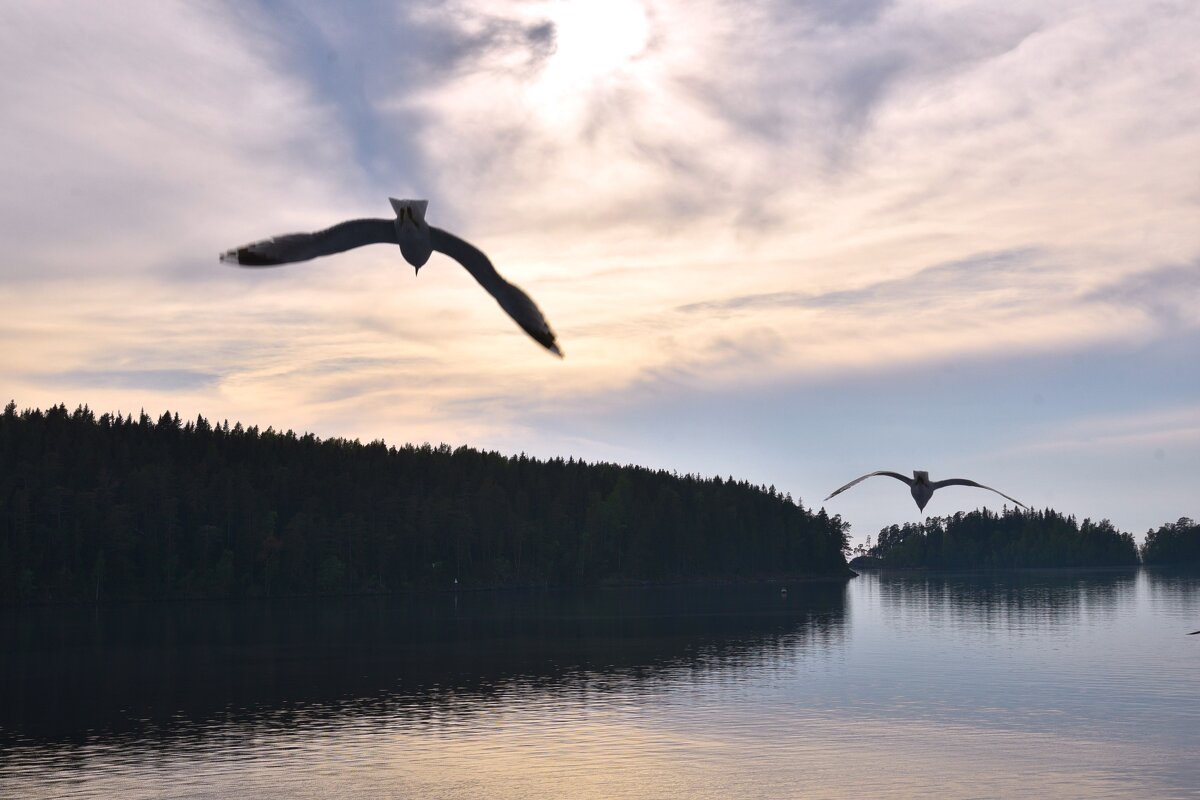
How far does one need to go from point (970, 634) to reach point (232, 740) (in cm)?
12738

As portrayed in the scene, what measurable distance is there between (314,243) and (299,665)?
134982mm

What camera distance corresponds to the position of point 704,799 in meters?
79.9

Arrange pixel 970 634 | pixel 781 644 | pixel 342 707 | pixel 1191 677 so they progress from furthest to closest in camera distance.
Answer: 1. pixel 970 634
2. pixel 781 644
3. pixel 1191 677
4. pixel 342 707

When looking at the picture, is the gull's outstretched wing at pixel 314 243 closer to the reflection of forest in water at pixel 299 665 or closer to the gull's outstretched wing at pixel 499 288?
the gull's outstretched wing at pixel 499 288

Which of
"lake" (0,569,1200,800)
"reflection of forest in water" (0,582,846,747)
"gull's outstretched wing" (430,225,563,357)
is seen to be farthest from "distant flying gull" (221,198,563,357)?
"reflection of forest in water" (0,582,846,747)

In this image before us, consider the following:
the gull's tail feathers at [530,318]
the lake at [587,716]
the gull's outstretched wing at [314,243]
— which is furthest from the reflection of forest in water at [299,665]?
the gull's tail feathers at [530,318]

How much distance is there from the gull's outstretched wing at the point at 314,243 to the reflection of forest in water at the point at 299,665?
9343 cm

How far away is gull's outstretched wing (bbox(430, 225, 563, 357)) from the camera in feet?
47.8

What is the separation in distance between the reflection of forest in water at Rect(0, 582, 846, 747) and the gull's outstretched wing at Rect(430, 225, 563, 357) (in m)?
93.6

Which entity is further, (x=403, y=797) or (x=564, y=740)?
(x=564, y=740)

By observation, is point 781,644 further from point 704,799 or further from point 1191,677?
point 704,799

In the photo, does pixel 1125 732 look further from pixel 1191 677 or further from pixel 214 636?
pixel 214 636

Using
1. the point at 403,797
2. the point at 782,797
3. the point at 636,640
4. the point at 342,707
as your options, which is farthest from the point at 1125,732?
the point at 636,640

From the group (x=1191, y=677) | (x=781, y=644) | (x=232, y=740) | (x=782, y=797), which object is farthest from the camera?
(x=781, y=644)
